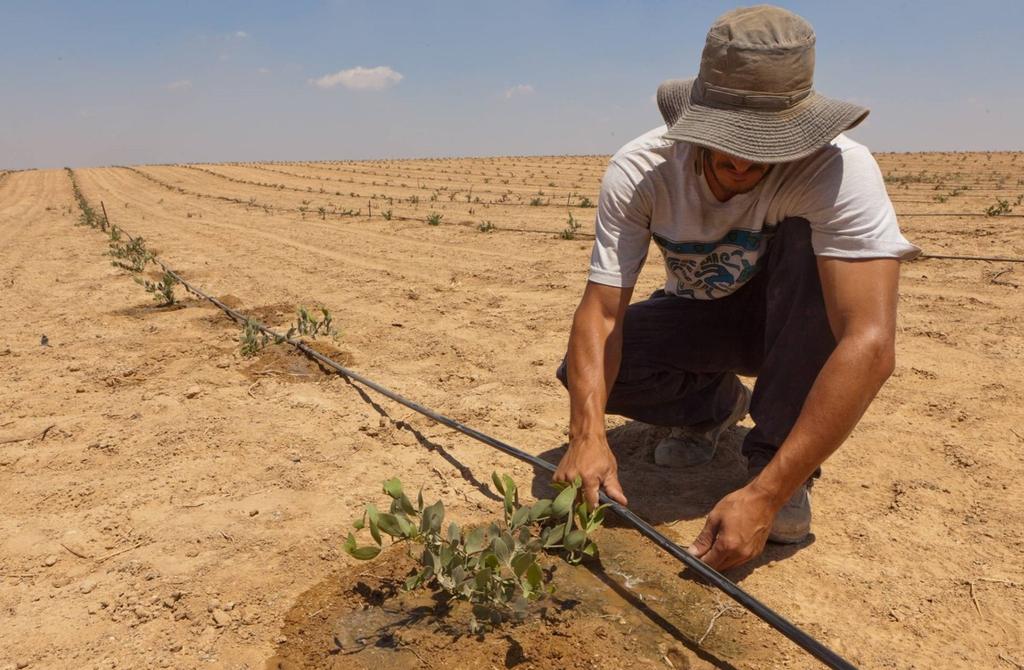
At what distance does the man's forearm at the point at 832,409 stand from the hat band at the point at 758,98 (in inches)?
21.2

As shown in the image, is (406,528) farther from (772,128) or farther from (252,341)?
(252,341)

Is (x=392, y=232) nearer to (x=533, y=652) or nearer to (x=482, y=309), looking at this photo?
(x=482, y=309)

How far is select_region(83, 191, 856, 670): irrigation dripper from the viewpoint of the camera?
139 cm

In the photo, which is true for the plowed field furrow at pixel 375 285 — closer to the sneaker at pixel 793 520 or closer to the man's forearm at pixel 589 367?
the man's forearm at pixel 589 367

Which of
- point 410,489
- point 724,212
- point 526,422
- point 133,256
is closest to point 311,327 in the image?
point 526,422

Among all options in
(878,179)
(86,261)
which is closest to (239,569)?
(878,179)

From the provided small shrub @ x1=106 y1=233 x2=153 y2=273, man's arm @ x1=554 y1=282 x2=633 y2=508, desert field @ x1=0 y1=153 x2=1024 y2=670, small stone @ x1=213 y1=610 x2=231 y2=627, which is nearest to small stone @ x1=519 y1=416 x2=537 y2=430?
desert field @ x1=0 y1=153 x2=1024 y2=670

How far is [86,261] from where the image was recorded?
22.1 feet

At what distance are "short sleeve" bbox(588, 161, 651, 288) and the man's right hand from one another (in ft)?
1.42

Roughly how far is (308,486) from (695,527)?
1.17 meters

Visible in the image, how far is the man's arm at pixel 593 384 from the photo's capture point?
71.4 inches

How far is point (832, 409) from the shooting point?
1.59 metres

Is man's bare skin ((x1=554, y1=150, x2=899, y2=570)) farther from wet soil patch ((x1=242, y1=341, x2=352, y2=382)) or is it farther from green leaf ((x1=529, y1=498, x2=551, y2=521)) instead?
wet soil patch ((x1=242, y1=341, x2=352, y2=382))

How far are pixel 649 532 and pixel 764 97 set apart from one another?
3.38 ft
